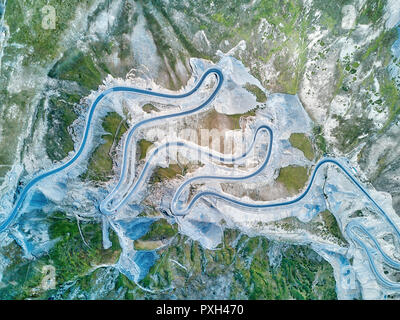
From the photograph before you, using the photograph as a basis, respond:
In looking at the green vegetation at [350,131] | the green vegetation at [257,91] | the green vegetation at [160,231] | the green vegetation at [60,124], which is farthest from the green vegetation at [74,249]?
the green vegetation at [350,131]

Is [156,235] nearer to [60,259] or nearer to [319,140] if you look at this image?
[60,259]

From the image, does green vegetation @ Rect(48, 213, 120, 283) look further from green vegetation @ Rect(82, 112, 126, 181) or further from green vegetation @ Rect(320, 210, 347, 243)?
green vegetation @ Rect(320, 210, 347, 243)

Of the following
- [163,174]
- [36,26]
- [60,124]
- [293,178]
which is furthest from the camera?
[293,178]

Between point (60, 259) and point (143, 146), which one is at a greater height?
point (143, 146)

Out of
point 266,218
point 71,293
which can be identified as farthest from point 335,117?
point 71,293

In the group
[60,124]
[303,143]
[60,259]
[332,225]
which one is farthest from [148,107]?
[332,225]

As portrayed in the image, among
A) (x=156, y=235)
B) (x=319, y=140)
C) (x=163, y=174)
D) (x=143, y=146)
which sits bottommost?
(x=156, y=235)

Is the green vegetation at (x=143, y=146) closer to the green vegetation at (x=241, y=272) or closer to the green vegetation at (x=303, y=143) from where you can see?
the green vegetation at (x=241, y=272)

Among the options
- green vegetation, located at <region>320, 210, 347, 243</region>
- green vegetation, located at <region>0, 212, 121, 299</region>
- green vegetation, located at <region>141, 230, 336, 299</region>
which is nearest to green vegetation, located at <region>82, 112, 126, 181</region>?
green vegetation, located at <region>0, 212, 121, 299</region>
